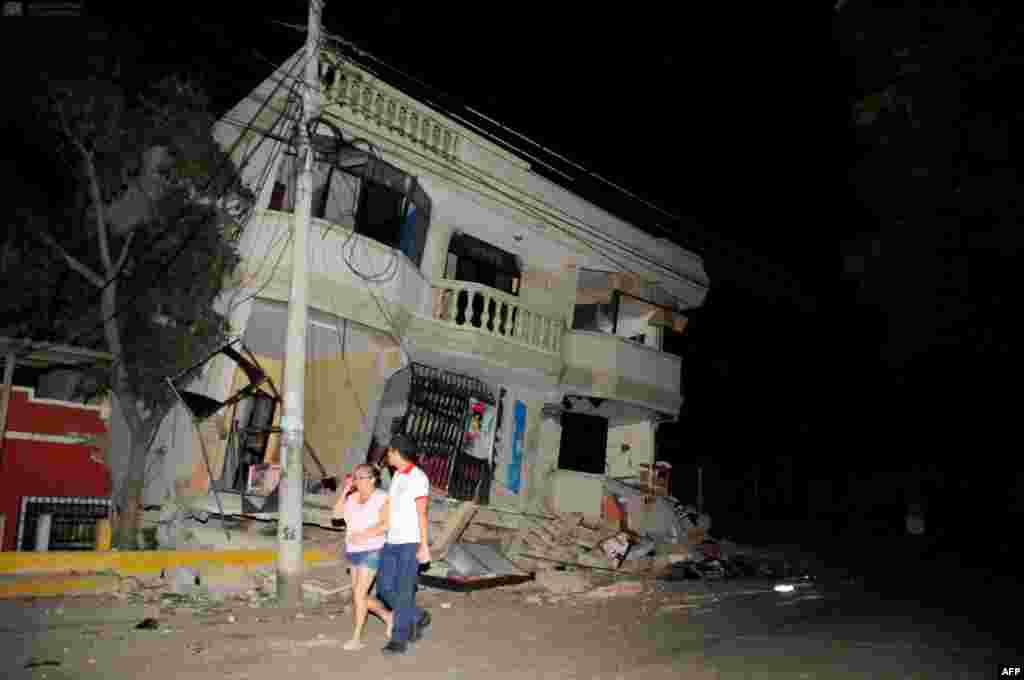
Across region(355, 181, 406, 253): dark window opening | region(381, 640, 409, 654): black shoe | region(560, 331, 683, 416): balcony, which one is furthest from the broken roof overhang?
region(560, 331, 683, 416): balcony

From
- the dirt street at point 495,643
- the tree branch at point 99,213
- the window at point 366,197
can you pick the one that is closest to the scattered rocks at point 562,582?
the dirt street at point 495,643

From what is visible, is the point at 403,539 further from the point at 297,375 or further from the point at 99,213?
the point at 99,213

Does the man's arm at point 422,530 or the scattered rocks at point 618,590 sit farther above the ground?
the man's arm at point 422,530

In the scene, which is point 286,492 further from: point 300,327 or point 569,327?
point 569,327

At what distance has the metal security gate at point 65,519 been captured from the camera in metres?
11.8

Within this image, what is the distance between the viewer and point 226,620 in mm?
7879

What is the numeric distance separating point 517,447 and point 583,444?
2.99 metres

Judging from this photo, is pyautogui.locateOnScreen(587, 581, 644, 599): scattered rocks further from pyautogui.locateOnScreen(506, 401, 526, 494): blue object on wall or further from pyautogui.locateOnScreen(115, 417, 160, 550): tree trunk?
pyautogui.locateOnScreen(115, 417, 160, 550): tree trunk

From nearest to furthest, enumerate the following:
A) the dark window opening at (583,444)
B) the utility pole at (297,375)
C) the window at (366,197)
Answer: the utility pole at (297,375)
the window at (366,197)
the dark window opening at (583,444)

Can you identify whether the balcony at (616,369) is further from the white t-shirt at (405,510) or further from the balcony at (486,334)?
the white t-shirt at (405,510)

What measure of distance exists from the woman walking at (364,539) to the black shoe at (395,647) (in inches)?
7.2

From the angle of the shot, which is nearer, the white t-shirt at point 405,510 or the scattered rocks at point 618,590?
the white t-shirt at point 405,510

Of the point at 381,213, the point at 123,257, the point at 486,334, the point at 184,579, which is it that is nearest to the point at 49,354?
the point at 123,257

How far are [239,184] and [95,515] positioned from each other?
6033 millimetres
